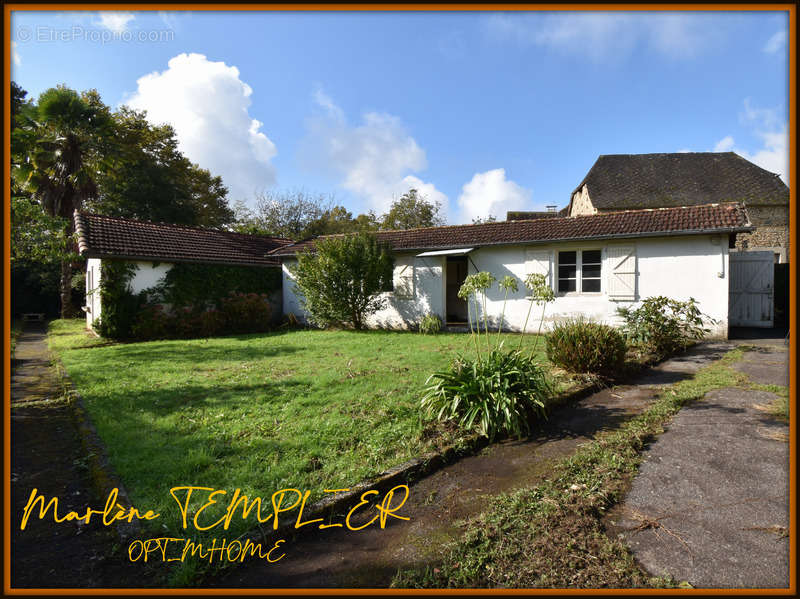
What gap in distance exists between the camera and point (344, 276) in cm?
1341

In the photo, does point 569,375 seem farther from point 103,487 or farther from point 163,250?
point 163,250

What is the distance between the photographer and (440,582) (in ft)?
6.98

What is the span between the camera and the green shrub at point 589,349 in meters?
6.30

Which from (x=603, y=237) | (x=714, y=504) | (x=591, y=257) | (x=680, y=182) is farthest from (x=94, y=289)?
(x=680, y=182)

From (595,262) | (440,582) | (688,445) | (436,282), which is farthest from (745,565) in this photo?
(436,282)

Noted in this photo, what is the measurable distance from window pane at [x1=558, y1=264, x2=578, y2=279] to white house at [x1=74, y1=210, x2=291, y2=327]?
444 inches

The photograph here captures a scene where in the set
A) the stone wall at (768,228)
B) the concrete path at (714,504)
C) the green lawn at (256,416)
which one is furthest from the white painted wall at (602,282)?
the stone wall at (768,228)

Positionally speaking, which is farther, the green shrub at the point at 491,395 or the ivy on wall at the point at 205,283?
the ivy on wall at the point at 205,283

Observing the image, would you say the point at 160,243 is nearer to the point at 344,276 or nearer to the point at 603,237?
the point at 344,276

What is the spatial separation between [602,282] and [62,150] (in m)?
21.7

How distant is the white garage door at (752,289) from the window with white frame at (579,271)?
15.7 ft

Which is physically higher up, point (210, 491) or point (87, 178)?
point (87, 178)

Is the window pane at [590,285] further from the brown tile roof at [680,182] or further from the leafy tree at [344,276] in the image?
the brown tile roof at [680,182]

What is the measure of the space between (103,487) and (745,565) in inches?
168
